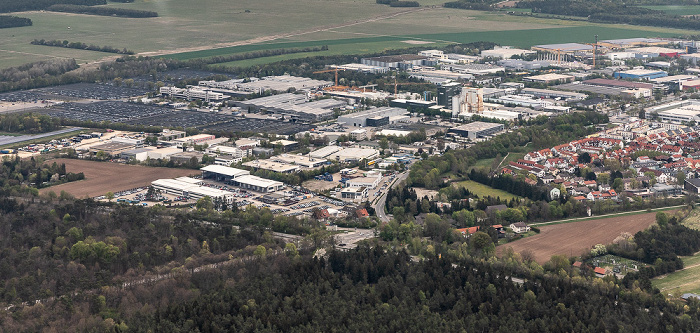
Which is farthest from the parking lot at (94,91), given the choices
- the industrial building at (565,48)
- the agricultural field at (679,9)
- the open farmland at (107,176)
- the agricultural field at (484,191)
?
the agricultural field at (679,9)

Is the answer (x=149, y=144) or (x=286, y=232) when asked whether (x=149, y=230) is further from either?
(x=149, y=144)

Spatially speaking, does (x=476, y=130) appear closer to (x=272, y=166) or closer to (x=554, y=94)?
(x=272, y=166)

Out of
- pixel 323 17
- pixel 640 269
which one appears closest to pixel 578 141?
pixel 640 269

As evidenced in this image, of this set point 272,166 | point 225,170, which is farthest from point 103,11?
point 225,170

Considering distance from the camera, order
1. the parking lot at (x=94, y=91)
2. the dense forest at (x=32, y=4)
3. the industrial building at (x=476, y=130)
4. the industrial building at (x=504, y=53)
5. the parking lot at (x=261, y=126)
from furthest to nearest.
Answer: the dense forest at (x=32, y=4) → the industrial building at (x=504, y=53) → the parking lot at (x=94, y=91) → the parking lot at (x=261, y=126) → the industrial building at (x=476, y=130)

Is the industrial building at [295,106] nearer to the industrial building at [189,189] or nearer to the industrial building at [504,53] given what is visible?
the industrial building at [189,189]

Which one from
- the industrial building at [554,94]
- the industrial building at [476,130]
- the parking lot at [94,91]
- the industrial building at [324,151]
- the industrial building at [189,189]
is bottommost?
the industrial building at [554,94]
